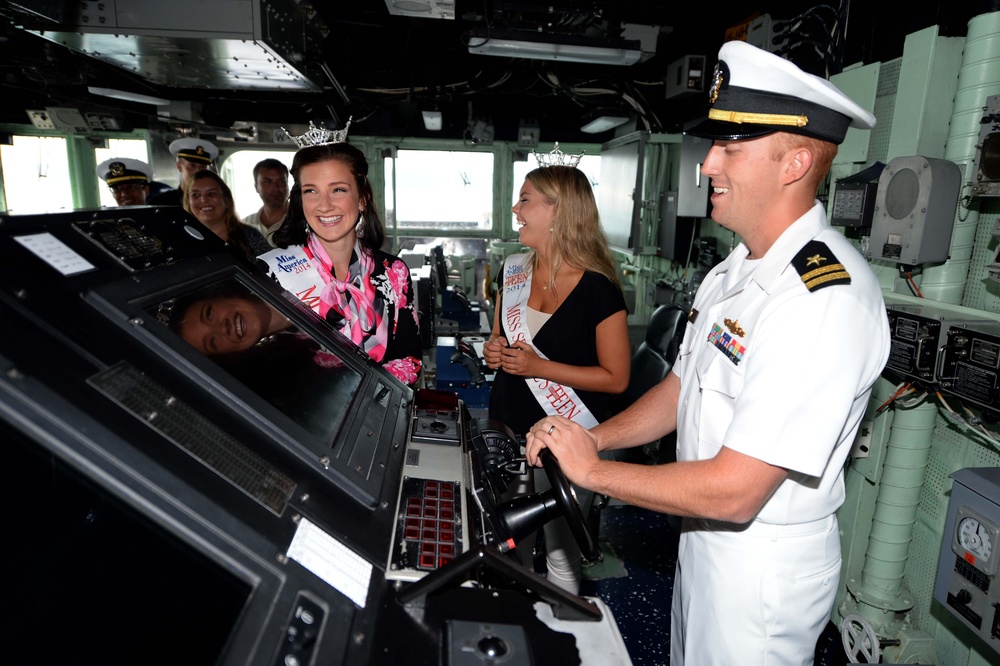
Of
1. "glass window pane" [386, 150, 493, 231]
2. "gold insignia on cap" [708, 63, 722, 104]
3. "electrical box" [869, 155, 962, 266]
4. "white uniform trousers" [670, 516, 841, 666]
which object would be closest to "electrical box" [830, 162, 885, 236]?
"electrical box" [869, 155, 962, 266]

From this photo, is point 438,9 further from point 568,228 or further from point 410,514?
point 410,514

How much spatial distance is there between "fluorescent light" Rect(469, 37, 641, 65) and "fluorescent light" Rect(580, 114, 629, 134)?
1733mm

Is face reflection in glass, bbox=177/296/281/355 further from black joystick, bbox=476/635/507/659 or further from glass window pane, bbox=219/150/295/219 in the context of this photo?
glass window pane, bbox=219/150/295/219

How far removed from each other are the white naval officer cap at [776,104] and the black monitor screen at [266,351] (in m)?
1.00

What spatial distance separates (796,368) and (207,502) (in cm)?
99

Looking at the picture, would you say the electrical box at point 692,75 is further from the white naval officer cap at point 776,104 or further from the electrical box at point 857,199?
the white naval officer cap at point 776,104

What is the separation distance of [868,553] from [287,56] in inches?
149

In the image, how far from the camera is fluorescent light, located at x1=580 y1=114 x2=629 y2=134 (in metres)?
5.94

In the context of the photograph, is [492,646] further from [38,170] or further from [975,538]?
[38,170]

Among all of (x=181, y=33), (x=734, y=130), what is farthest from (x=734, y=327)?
(x=181, y=33)

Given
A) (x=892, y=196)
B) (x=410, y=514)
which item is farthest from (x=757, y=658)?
(x=892, y=196)

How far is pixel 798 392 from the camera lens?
1.11 meters

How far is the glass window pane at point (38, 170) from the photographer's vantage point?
21.4 feet

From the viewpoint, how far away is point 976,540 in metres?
1.86
